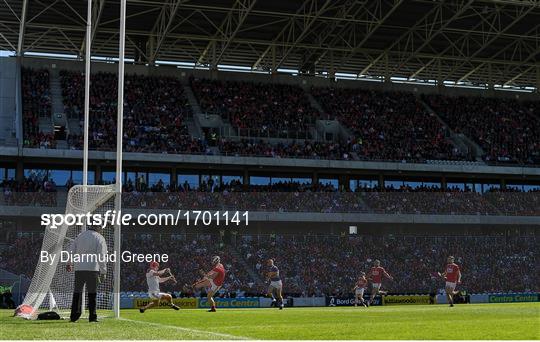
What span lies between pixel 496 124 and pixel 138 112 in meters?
27.0

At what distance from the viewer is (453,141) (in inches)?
2314

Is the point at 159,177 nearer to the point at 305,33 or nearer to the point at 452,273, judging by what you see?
the point at 305,33

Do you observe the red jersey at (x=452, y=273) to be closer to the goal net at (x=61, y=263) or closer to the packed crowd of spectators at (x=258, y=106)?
the goal net at (x=61, y=263)

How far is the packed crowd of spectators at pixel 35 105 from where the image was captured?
4719 centimetres

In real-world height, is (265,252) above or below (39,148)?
below

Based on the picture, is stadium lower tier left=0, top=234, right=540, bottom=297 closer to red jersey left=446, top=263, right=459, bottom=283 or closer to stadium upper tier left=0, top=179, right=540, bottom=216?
stadium upper tier left=0, top=179, right=540, bottom=216

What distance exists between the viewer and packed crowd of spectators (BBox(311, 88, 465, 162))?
55.0 metres

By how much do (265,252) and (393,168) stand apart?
1291 cm

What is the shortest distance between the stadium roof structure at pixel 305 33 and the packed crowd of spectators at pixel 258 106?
1.97 m

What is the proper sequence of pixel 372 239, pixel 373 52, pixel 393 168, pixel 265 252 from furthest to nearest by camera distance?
pixel 373 52, pixel 393 168, pixel 372 239, pixel 265 252

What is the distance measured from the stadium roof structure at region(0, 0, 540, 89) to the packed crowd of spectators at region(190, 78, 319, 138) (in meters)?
1.97

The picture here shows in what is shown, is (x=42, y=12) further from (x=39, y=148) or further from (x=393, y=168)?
(x=393, y=168)

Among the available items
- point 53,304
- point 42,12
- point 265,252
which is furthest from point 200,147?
point 53,304

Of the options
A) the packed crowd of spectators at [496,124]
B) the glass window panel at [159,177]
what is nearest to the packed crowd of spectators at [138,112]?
the glass window panel at [159,177]
